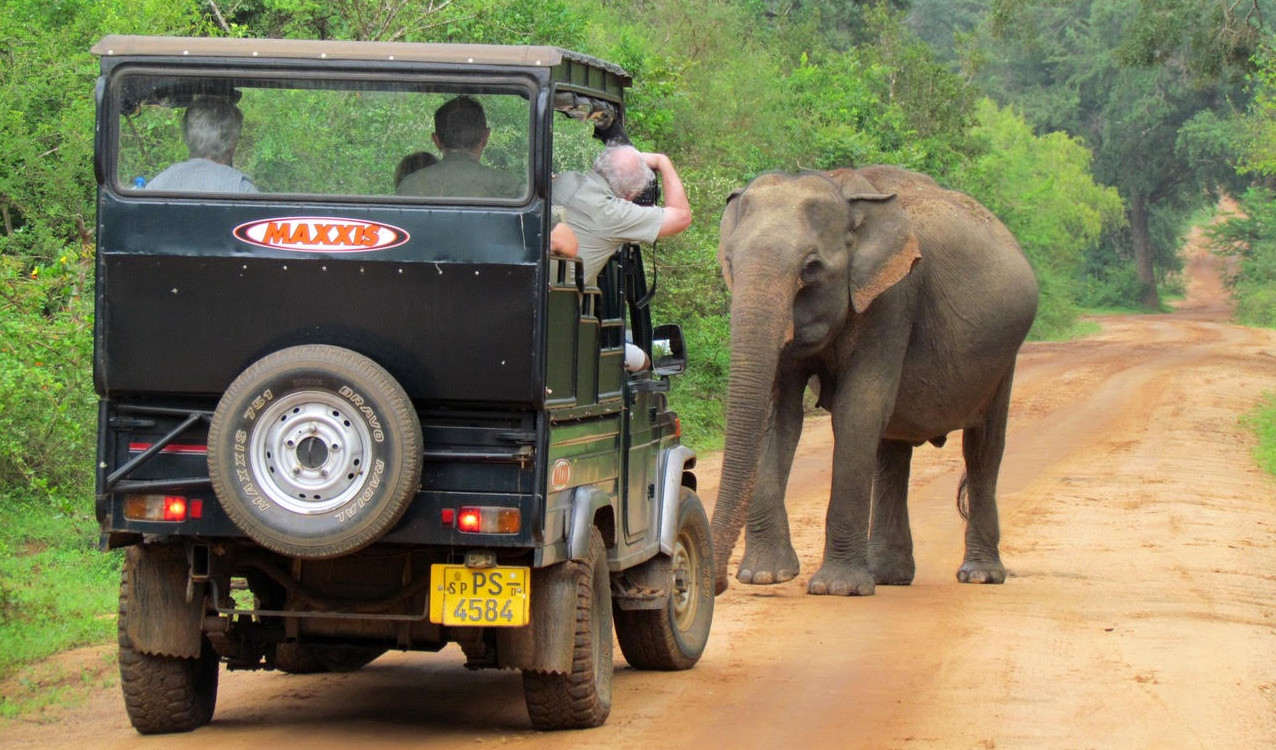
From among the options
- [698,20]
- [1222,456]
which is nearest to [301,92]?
[1222,456]

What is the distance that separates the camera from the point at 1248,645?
350 inches

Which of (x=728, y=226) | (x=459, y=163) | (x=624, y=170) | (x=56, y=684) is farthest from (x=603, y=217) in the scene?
(x=728, y=226)

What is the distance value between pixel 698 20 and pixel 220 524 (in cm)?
2684

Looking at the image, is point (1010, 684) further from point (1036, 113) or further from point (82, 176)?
point (1036, 113)

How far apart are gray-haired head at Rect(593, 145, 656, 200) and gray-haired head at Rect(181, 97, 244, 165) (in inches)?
61.7

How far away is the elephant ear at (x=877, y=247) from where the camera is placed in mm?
10422

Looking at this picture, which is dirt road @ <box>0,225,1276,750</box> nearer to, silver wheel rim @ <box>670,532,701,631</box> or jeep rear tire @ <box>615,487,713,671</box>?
jeep rear tire @ <box>615,487,713,671</box>

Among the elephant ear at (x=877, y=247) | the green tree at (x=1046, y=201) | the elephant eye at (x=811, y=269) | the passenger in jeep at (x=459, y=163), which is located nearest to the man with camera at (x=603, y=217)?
the passenger in jeep at (x=459, y=163)

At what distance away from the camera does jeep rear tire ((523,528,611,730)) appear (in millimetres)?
6301

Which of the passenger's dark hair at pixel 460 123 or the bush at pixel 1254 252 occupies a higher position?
→ the passenger's dark hair at pixel 460 123

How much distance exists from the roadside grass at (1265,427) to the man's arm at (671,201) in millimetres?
13965

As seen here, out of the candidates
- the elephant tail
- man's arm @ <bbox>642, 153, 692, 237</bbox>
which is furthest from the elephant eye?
man's arm @ <bbox>642, 153, 692, 237</bbox>

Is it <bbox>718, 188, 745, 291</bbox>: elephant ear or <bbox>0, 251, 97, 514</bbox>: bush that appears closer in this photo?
<bbox>0, 251, 97, 514</bbox>: bush

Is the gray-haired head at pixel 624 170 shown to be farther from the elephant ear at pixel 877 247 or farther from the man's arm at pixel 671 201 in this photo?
the elephant ear at pixel 877 247
